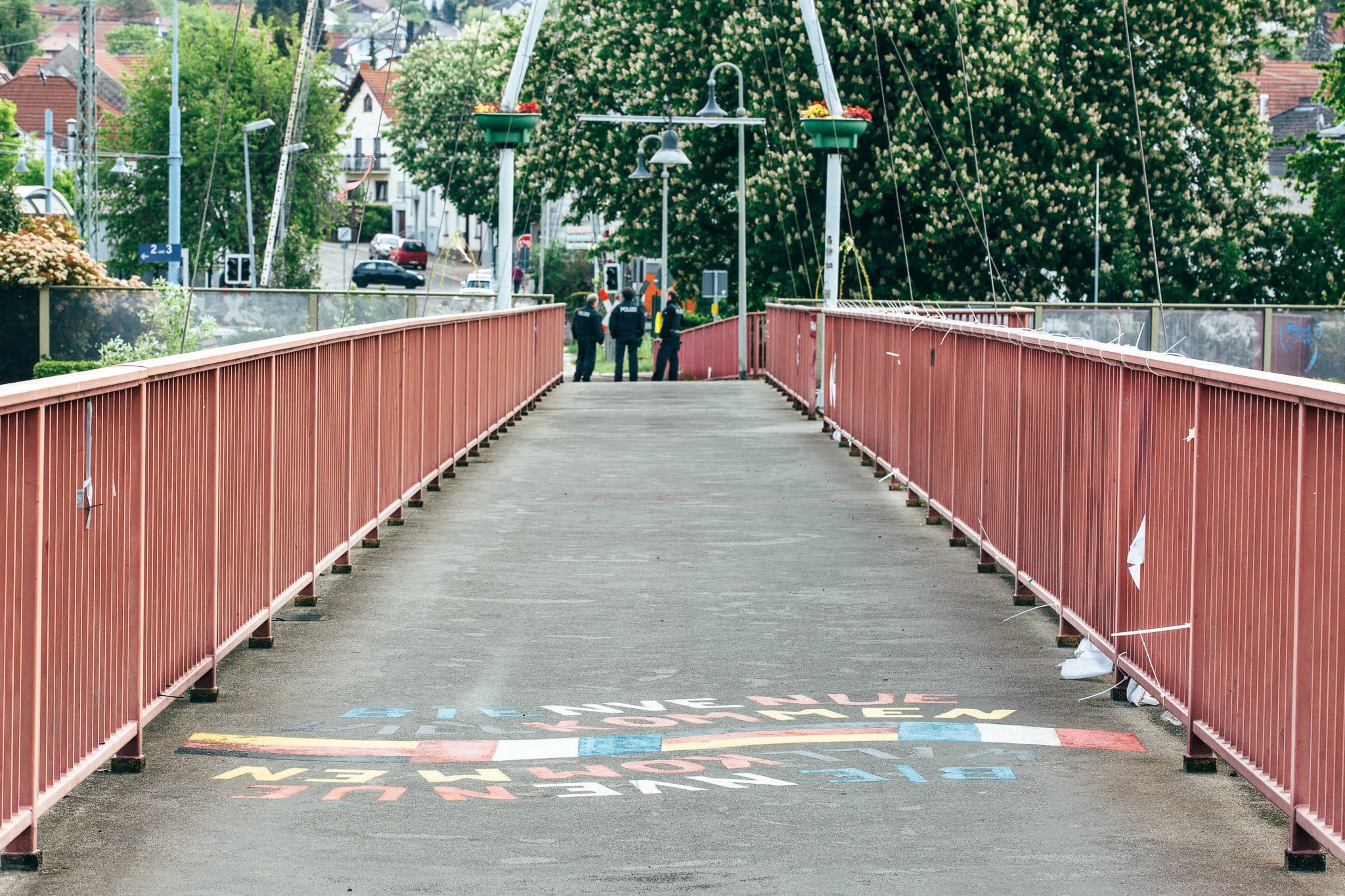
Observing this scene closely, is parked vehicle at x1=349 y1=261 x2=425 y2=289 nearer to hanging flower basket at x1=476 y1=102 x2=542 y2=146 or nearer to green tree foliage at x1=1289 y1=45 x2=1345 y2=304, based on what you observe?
green tree foliage at x1=1289 y1=45 x2=1345 y2=304

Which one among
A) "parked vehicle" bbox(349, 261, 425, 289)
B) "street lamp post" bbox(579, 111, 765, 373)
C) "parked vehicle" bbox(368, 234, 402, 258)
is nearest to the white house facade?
"parked vehicle" bbox(368, 234, 402, 258)

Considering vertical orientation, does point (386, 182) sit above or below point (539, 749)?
above

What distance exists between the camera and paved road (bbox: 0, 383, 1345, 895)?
5.27m

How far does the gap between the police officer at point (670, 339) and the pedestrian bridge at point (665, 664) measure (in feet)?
91.2

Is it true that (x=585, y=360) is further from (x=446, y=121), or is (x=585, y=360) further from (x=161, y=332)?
(x=446, y=121)

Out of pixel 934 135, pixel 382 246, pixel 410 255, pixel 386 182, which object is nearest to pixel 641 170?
pixel 934 135

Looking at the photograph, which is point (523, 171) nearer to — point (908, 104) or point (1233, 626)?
point (908, 104)

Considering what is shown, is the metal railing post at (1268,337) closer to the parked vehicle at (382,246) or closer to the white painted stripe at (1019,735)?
the white painted stripe at (1019,735)

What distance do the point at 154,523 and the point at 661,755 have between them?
187 centimetres

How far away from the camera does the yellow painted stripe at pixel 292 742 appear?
6.69 metres

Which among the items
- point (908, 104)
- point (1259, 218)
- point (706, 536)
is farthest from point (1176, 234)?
point (706, 536)

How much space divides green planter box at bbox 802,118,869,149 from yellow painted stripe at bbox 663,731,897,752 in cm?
1844

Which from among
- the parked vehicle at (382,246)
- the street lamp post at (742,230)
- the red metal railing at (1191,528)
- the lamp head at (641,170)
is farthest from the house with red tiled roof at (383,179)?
the red metal railing at (1191,528)

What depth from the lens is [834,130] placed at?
2472 centimetres
